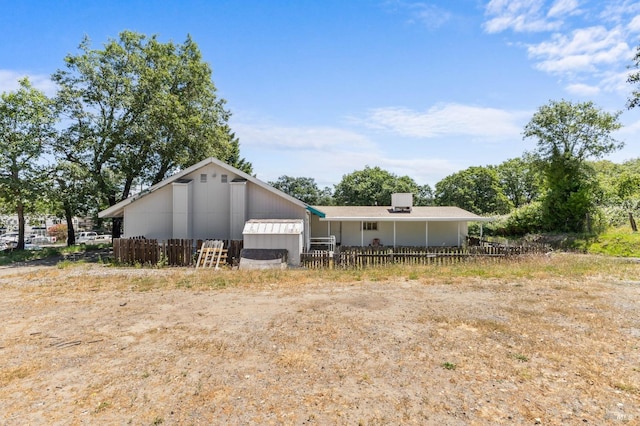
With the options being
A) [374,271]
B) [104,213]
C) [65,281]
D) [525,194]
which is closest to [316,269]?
[374,271]

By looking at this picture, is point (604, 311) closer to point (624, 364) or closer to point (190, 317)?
point (624, 364)

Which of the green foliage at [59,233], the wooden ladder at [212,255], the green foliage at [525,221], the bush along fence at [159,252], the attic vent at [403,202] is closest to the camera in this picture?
the wooden ladder at [212,255]

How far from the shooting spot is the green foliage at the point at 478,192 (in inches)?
1861

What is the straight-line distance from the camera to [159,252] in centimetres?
1659

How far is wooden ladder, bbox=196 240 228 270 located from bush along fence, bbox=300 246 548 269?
12.8 feet

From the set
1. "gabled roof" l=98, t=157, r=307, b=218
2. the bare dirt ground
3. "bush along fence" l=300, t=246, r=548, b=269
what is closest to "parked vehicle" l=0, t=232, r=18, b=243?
"gabled roof" l=98, t=157, r=307, b=218

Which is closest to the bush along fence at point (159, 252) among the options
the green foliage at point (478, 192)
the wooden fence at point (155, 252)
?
the wooden fence at point (155, 252)

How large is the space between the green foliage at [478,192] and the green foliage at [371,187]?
584 cm

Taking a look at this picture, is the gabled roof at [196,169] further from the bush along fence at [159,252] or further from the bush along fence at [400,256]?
the bush along fence at [400,256]

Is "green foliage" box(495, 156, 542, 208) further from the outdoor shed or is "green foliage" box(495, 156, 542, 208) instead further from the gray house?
the outdoor shed

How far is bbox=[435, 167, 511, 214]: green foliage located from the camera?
4728 centimetres

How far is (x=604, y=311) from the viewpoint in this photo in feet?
28.3

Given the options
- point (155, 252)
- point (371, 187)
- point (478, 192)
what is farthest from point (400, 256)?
point (478, 192)

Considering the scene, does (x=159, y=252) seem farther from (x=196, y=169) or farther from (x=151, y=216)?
(x=196, y=169)
